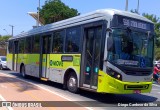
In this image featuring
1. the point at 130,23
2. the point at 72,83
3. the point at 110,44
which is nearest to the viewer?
the point at 110,44

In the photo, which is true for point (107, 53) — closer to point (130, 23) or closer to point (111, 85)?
point (111, 85)

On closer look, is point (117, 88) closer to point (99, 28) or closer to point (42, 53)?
point (99, 28)

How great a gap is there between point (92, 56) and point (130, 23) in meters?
1.93

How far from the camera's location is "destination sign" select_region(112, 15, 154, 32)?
39.5ft

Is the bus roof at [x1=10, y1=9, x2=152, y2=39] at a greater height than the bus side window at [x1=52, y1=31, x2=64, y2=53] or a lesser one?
greater

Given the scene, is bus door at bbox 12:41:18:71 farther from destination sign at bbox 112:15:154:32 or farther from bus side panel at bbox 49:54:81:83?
destination sign at bbox 112:15:154:32

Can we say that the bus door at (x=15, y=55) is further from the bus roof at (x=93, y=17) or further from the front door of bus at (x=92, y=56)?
the front door of bus at (x=92, y=56)

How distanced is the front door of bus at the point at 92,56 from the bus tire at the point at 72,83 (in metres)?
0.94

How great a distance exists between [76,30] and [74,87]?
2473 millimetres

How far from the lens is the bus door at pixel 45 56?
17.6 m

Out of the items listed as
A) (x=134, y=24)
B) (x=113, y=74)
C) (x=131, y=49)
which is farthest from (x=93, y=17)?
(x=113, y=74)

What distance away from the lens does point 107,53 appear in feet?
38.9

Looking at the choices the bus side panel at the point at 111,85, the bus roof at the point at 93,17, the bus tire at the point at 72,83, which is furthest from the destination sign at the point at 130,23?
the bus tire at the point at 72,83

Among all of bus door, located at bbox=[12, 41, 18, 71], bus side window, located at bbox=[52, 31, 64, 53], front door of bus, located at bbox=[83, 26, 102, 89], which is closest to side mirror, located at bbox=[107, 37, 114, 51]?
front door of bus, located at bbox=[83, 26, 102, 89]
